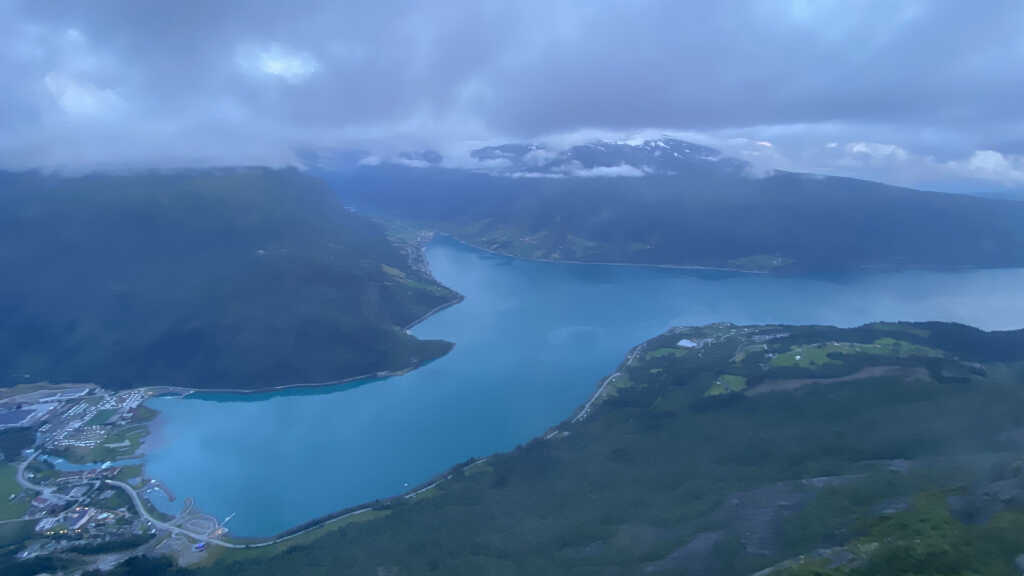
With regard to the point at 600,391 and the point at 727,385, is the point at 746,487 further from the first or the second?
the point at 600,391

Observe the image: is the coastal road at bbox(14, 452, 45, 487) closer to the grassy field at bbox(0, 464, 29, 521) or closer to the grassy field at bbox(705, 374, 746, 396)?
the grassy field at bbox(0, 464, 29, 521)

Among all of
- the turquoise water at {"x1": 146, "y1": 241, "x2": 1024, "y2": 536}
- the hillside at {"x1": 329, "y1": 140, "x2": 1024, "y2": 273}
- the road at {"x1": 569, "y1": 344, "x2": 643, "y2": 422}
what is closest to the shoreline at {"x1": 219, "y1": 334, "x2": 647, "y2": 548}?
the road at {"x1": 569, "y1": 344, "x2": 643, "y2": 422}

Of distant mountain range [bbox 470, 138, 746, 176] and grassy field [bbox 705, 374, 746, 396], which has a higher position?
distant mountain range [bbox 470, 138, 746, 176]

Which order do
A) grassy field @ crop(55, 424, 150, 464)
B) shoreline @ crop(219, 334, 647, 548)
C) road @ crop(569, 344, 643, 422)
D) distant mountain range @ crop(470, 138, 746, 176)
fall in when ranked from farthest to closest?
distant mountain range @ crop(470, 138, 746, 176)
road @ crop(569, 344, 643, 422)
grassy field @ crop(55, 424, 150, 464)
shoreline @ crop(219, 334, 647, 548)

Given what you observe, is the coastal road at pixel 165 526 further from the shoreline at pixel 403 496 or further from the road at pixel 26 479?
the road at pixel 26 479

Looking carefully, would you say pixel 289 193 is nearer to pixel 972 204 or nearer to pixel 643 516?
pixel 643 516

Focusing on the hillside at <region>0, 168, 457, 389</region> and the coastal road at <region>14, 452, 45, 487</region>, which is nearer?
the coastal road at <region>14, 452, 45, 487</region>
